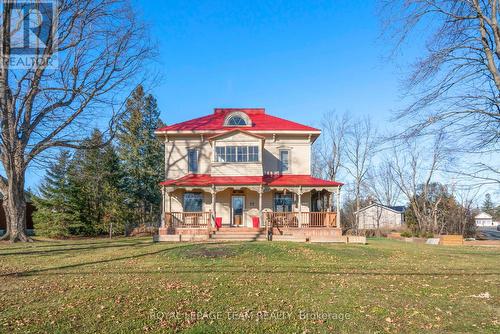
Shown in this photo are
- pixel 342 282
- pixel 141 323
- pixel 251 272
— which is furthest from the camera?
pixel 251 272

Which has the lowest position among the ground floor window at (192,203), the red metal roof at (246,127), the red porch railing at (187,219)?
the red porch railing at (187,219)

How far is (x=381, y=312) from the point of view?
5965mm

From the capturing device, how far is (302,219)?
2153 centimetres

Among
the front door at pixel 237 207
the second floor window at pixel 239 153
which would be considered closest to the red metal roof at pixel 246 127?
the second floor window at pixel 239 153

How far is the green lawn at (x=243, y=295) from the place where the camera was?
5289 mm

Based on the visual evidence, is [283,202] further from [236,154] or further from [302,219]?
[236,154]

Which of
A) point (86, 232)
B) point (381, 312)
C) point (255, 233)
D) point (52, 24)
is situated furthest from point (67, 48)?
point (381, 312)

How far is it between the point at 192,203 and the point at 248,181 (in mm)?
4587

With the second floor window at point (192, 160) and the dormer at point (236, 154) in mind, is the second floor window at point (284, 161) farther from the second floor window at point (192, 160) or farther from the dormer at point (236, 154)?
the second floor window at point (192, 160)

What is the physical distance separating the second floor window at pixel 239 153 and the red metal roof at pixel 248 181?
121 centimetres

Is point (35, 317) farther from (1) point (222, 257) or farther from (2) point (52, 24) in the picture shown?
(2) point (52, 24)

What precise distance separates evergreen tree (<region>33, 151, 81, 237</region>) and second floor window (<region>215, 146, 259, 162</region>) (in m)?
14.2

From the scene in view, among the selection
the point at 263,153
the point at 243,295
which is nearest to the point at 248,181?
the point at 263,153

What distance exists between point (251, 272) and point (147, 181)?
2629cm
